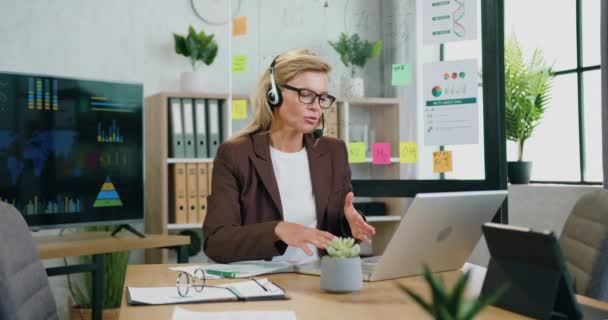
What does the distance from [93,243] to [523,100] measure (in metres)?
2.28

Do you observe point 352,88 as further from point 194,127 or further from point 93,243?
point 93,243

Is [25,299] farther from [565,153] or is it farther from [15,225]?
[565,153]

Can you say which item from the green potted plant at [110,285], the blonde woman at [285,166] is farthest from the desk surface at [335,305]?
the green potted plant at [110,285]

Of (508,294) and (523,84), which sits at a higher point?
(523,84)

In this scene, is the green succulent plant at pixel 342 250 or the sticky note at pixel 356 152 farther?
the sticky note at pixel 356 152

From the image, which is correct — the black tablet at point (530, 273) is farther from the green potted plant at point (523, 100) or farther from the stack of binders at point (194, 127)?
→ the stack of binders at point (194, 127)

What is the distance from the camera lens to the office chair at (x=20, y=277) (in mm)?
1180

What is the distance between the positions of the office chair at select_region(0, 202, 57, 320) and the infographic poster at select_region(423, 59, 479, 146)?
193 cm

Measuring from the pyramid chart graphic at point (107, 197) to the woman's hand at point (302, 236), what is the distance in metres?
1.86

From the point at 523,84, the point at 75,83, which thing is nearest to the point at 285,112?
the point at 75,83

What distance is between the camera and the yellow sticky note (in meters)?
3.09

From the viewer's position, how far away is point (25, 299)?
1283mm

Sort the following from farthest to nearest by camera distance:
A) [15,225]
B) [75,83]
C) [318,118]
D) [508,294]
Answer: [75,83] → [318,118] → [15,225] → [508,294]

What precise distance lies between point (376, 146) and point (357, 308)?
208 centimetres
